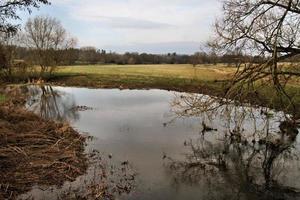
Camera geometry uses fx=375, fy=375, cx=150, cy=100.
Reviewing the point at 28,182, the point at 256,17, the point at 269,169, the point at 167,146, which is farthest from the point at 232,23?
the point at 28,182

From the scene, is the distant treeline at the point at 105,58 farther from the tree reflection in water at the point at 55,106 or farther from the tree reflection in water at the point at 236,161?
the tree reflection in water at the point at 236,161

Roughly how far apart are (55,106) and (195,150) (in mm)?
13962

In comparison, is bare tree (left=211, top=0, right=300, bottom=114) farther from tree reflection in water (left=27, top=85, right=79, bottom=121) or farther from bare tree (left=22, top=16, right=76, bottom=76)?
bare tree (left=22, top=16, right=76, bottom=76)

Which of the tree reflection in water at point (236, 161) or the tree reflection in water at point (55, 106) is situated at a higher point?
the tree reflection in water at point (236, 161)

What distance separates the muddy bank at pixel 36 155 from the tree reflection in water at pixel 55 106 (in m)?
4.68

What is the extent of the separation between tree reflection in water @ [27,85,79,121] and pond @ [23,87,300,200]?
116mm

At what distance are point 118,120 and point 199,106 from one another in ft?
31.8

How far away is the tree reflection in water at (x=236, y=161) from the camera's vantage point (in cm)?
1020

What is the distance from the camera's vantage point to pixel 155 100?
28.8 metres

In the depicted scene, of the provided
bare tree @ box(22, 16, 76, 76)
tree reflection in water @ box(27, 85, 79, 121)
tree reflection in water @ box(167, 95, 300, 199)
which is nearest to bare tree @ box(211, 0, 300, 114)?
tree reflection in water @ box(167, 95, 300, 199)

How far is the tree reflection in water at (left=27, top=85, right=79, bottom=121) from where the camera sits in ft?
69.7

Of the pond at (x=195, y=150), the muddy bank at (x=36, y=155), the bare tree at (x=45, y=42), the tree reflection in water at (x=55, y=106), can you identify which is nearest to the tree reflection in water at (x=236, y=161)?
the pond at (x=195, y=150)

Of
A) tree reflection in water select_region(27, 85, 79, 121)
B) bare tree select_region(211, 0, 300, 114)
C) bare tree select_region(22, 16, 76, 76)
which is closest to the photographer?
bare tree select_region(211, 0, 300, 114)

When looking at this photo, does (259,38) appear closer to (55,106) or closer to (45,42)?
(55,106)
